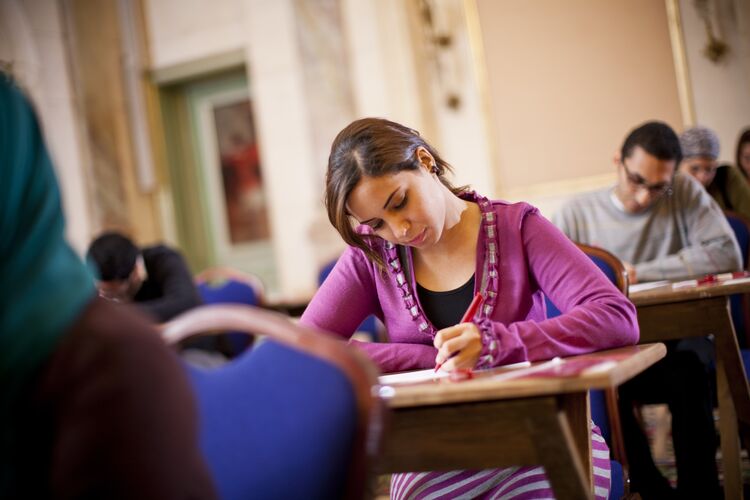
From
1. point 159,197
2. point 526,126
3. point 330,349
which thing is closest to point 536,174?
point 526,126

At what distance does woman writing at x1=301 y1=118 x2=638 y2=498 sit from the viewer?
1474mm

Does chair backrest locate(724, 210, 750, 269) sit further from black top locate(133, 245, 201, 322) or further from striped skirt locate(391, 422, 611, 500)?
black top locate(133, 245, 201, 322)

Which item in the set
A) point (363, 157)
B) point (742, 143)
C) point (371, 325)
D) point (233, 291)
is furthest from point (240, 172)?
point (363, 157)

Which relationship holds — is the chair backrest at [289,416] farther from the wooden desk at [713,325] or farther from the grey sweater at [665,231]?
the grey sweater at [665,231]

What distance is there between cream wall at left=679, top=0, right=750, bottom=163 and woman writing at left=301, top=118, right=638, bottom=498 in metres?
2.61

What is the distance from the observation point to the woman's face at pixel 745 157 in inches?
149

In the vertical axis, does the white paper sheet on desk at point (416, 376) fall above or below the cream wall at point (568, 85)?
below

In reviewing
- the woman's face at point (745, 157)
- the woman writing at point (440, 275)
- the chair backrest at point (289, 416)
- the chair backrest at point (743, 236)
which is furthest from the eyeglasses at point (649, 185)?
the chair backrest at point (289, 416)

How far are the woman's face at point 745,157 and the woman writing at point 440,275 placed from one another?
248 centimetres

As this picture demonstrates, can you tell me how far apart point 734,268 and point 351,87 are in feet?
11.4

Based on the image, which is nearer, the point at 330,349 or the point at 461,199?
the point at 330,349

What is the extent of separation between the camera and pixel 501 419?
118 cm

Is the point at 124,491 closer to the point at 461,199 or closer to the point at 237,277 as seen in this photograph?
the point at 461,199

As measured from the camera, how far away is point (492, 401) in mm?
A: 1189
